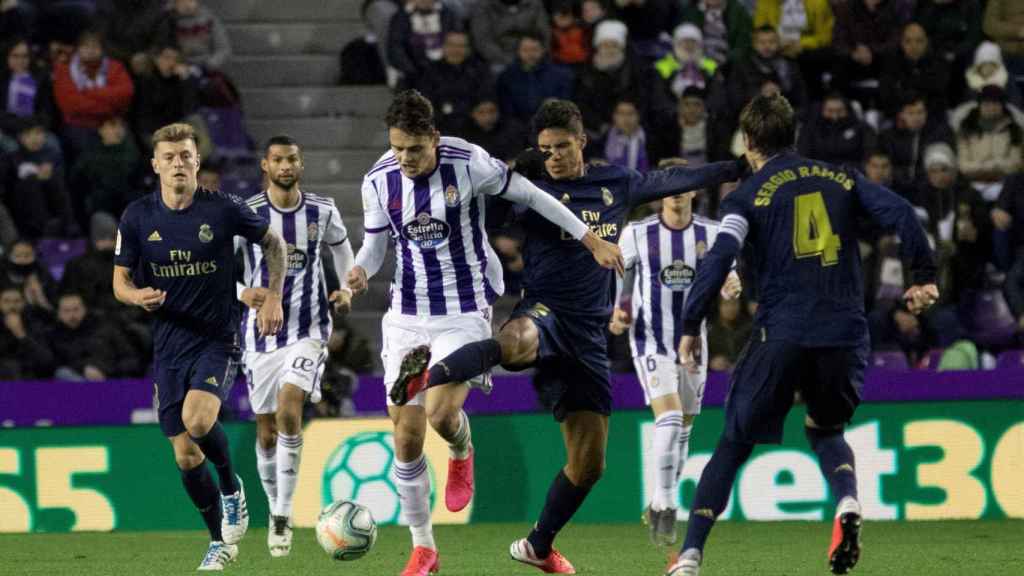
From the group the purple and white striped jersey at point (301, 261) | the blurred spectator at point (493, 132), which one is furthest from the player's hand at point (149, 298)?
the blurred spectator at point (493, 132)

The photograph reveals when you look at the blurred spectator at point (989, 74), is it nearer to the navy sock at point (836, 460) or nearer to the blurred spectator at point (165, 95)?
the blurred spectator at point (165, 95)

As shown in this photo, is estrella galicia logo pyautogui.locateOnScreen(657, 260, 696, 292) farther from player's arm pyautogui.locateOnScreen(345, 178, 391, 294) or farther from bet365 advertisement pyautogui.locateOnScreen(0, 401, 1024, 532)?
player's arm pyautogui.locateOnScreen(345, 178, 391, 294)

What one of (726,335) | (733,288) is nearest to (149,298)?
(733,288)

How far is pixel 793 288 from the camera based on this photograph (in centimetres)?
759

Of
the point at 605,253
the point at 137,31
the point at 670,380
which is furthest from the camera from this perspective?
the point at 137,31

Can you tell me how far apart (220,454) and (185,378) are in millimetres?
450

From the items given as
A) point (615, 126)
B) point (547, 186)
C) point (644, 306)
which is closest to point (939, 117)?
point (615, 126)

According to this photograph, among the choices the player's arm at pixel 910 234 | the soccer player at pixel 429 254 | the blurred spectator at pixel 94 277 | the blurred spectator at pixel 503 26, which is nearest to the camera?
the player's arm at pixel 910 234

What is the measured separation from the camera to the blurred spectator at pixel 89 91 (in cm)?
1694

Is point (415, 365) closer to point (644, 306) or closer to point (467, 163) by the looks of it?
point (467, 163)

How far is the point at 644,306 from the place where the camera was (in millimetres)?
12133

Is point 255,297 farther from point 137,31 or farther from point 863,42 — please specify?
point 863,42

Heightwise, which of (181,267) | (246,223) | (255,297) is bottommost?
(255,297)

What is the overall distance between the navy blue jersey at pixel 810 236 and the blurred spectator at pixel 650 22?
9820 mm
